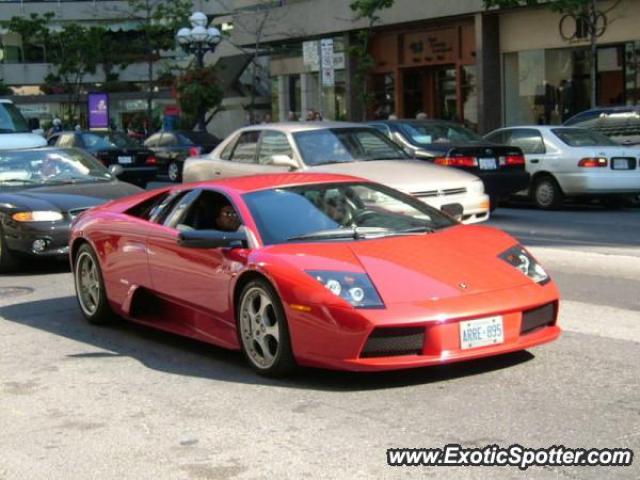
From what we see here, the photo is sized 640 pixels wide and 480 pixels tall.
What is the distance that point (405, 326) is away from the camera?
18.3ft

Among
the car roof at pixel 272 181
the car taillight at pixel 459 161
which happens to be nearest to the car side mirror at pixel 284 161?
the car taillight at pixel 459 161

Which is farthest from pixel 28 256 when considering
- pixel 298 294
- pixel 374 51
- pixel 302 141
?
pixel 374 51

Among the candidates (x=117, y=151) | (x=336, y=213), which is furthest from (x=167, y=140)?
(x=336, y=213)

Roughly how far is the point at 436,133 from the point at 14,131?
9059 mm

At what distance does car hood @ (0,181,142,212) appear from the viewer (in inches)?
453

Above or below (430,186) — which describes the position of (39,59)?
above

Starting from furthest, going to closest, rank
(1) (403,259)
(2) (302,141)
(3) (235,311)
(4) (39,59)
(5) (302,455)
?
(4) (39,59)
(2) (302,141)
(3) (235,311)
(1) (403,259)
(5) (302,455)

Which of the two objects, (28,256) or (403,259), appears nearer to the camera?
(403,259)

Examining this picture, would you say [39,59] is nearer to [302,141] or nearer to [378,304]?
[302,141]

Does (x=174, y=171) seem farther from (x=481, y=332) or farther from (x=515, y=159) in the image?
(x=481, y=332)

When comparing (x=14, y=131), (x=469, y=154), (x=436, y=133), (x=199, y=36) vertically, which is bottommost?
(x=469, y=154)

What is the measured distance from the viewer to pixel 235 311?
646 cm

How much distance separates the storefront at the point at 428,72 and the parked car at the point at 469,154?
1614cm

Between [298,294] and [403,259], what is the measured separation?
713mm
